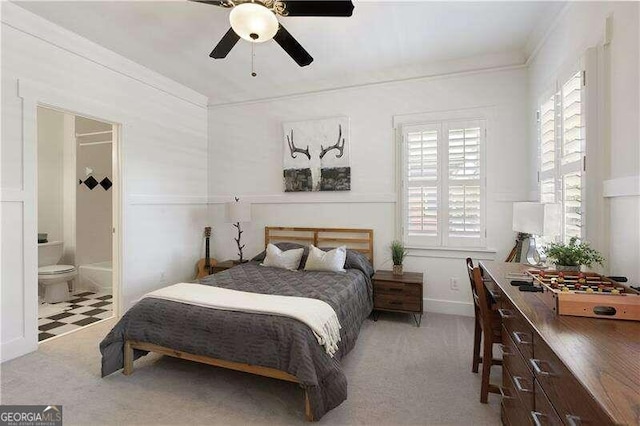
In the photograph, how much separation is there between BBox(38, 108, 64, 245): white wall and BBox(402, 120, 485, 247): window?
215 inches

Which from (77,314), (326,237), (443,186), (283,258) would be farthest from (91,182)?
(443,186)

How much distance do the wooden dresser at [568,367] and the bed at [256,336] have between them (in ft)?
3.40

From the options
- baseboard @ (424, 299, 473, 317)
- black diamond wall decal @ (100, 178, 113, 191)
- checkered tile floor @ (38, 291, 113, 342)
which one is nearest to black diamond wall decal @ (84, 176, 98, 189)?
black diamond wall decal @ (100, 178, 113, 191)

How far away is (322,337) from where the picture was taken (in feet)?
6.84

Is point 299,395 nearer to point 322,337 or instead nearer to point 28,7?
point 322,337

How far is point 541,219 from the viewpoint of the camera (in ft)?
7.62

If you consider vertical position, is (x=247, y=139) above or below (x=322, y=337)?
above

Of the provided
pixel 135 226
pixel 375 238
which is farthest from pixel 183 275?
pixel 375 238

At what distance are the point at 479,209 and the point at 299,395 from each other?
2798mm

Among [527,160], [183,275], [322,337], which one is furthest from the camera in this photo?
[183,275]

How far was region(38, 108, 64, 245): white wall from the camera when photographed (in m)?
5.03

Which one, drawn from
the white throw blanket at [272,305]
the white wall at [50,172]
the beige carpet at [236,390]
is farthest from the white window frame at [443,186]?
the white wall at [50,172]

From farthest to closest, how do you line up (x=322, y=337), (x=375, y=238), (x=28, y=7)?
(x=375, y=238) → (x=28, y=7) → (x=322, y=337)

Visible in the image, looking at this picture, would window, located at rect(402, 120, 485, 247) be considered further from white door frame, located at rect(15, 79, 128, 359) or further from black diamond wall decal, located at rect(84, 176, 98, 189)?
black diamond wall decal, located at rect(84, 176, 98, 189)
